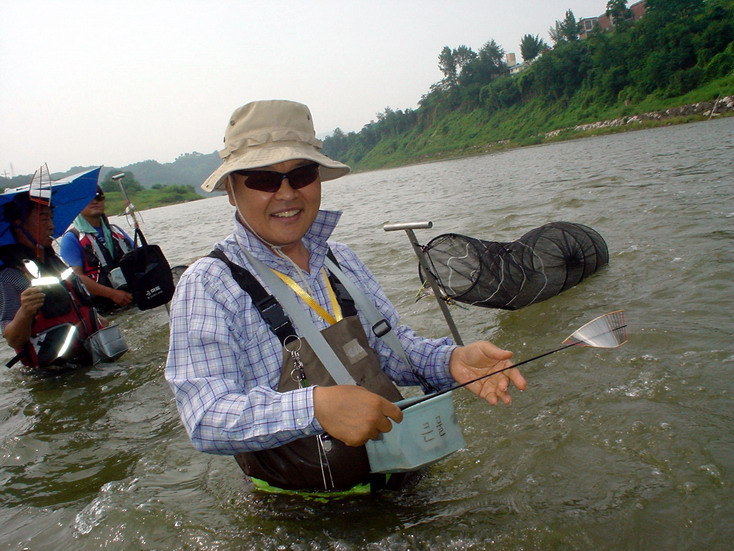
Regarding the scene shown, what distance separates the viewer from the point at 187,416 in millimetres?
1960

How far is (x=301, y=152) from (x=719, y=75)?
59909mm

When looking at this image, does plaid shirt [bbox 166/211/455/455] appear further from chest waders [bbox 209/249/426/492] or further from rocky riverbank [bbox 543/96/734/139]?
rocky riverbank [bbox 543/96/734/139]

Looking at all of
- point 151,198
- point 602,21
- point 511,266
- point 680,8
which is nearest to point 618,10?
point 602,21

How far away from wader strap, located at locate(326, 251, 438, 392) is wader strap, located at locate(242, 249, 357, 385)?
359 millimetres

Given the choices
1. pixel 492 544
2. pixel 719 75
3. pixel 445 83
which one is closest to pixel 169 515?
pixel 492 544

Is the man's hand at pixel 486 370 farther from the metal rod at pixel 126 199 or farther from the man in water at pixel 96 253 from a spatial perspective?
the man in water at pixel 96 253

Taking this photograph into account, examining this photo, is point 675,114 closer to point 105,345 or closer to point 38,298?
point 105,345

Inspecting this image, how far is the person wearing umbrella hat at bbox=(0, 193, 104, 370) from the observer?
17.3ft

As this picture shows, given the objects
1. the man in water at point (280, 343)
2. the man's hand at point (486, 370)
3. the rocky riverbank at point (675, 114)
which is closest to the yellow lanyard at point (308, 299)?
the man in water at point (280, 343)

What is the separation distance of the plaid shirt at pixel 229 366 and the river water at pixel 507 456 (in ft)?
3.22

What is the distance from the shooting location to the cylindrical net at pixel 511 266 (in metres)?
6.03

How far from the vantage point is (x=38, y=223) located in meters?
5.45

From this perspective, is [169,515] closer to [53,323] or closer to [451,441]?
[451,441]

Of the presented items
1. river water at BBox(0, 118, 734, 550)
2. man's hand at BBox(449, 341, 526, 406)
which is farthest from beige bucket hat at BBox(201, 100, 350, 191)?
river water at BBox(0, 118, 734, 550)
